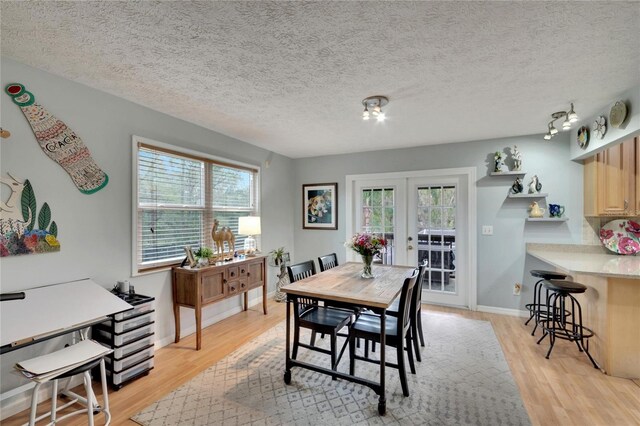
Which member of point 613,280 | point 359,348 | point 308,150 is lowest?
point 359,348

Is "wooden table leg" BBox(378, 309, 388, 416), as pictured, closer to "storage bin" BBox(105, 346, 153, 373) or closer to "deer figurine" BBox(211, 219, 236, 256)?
"storage bin" BBox(105, 346, 153, 373)

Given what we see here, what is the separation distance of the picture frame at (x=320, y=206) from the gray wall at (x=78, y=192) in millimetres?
2215

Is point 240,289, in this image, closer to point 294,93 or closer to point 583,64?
point 294,93

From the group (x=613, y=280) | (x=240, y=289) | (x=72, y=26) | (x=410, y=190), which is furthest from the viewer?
(x=410, y=190)

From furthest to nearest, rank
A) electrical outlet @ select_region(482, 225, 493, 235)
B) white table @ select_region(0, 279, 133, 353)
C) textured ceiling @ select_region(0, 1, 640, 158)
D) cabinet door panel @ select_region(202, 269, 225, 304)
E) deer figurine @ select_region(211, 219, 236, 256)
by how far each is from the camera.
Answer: electrical outlet @ select_region(482, 225, 493, 235), deer figurine @ select_region(211, 219, 236, 256), cabinet door panel @ select_region(202, 269, 225, 304), white table @ select_region(0, 279, 133, 353), textured ceiling @ select_region(0, 1, 640, 158)

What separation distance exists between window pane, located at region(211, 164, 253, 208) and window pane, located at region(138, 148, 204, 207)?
24 centimetres

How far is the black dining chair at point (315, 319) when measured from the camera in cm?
229

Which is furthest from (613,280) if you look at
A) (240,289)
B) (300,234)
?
(300,234)

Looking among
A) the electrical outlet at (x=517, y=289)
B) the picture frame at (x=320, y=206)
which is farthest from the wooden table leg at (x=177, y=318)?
the electrical outlet at (x=517, y=289)

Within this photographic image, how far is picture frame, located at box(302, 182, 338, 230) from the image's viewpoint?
16.2 feet

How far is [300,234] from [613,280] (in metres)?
4.00

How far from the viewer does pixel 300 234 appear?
17.1 feet

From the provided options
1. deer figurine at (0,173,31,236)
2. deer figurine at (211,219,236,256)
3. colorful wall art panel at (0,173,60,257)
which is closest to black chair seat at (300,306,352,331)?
deer figurine at (211,219,236,256)

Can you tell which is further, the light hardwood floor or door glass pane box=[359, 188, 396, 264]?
door glass pane box=[359, 188, 396, 264]
